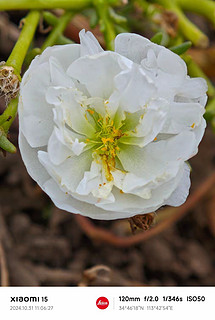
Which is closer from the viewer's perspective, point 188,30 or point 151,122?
point 151,122

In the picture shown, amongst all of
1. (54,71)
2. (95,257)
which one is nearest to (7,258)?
(95,257)

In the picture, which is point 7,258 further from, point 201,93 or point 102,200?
point 201,93

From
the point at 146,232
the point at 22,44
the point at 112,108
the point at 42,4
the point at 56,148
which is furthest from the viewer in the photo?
the point at 146,232

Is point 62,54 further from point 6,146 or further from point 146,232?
point 146,232
